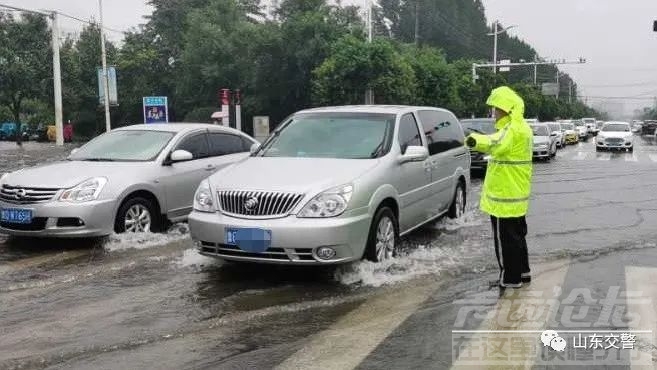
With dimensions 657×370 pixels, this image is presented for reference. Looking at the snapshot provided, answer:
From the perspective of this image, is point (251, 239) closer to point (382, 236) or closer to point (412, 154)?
point (382, 236)

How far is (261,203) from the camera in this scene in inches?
234

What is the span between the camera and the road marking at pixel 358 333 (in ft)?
14.0

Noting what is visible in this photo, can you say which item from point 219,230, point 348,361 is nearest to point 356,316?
point 348,361

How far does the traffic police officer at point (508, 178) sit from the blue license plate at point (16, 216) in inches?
197

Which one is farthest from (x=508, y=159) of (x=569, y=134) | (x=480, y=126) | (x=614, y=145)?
(x=569, y=134)

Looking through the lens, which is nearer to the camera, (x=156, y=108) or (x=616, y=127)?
(x=156, y=108)

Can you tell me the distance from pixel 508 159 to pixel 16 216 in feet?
17.9

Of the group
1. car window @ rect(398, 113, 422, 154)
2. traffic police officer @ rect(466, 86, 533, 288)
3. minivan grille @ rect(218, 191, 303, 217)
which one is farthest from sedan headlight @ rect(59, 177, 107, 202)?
traffic police officer @ rect(466, 86, 533, 288)

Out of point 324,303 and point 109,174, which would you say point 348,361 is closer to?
point 324,303

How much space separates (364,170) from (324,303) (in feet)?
4.70

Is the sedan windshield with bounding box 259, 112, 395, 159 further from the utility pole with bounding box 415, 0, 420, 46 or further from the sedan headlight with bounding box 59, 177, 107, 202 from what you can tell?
the utility pole with bounding box 415, 0, 420, 46

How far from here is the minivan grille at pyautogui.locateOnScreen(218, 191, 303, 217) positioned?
590cm

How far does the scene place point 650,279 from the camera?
620 centimetres

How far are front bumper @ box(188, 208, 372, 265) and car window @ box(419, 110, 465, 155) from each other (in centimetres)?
229
